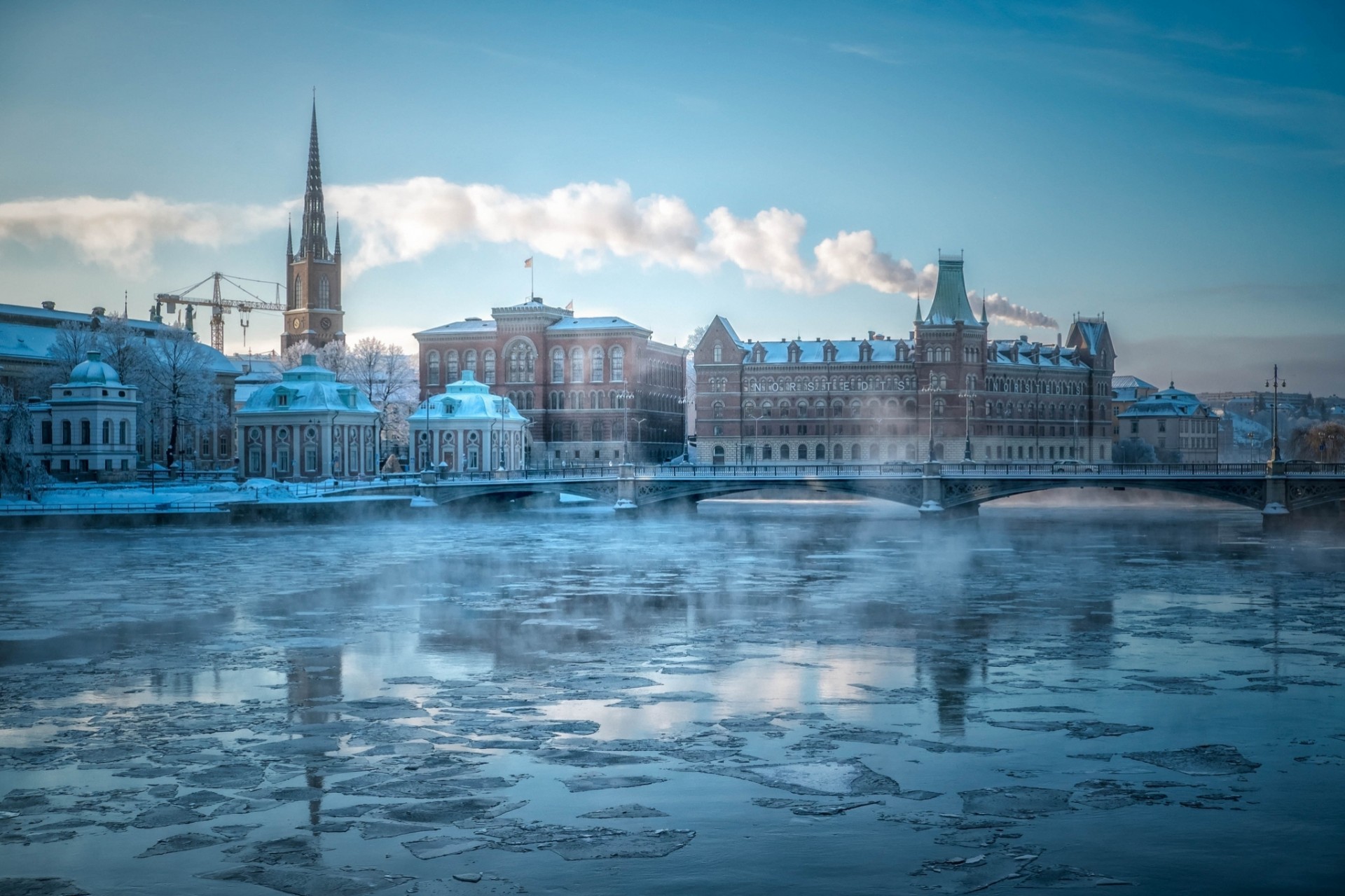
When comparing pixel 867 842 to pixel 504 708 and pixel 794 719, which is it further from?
pixel 504 708

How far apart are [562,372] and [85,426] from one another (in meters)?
52.6

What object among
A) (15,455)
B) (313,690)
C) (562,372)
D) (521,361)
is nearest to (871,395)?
(562,372)

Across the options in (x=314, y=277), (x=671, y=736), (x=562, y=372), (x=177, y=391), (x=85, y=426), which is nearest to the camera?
(x=671, y=736)

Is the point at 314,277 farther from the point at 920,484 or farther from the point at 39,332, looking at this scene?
the point at 920,484

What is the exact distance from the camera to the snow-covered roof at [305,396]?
86.2 meters

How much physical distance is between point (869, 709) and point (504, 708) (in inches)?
251

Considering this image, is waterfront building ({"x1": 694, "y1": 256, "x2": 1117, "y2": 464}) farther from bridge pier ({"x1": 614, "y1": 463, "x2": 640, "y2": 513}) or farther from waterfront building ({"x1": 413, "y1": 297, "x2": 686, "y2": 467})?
bridge pier ({"x1": 614, "y1": 463, "x2": 640, "y2": 513})

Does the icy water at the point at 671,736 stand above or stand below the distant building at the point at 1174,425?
below

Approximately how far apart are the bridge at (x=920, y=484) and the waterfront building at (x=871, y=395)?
129 feet

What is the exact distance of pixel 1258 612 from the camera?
3494 centimetres

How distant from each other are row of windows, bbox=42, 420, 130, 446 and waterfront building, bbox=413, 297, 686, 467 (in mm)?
45210

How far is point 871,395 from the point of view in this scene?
429 ft

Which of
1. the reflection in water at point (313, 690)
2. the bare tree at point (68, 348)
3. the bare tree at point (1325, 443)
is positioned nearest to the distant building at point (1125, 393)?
the bare tree at point (1325, 443)

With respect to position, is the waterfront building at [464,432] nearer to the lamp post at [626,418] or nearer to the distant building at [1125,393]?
the lamp post at [626,418]
